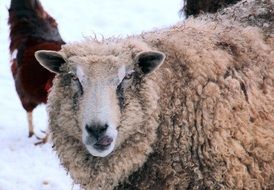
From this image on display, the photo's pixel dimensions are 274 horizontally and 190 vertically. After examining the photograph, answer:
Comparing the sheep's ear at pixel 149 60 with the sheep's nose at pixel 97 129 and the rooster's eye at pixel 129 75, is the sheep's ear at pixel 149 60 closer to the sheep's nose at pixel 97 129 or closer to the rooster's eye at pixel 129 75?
the rooster's eye at pixel 129 75

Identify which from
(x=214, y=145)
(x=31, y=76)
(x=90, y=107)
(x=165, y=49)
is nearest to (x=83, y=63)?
(x=90, y=107)

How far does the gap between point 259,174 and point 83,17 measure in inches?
257

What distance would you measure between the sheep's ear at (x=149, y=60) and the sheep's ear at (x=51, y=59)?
1.53ft

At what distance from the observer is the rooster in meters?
6.14

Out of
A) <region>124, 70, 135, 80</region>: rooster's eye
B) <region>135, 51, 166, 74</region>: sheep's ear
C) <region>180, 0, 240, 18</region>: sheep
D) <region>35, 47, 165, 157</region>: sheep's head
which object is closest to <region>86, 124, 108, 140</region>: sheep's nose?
<region>35, 47, 165, 157</region>: sheep's head

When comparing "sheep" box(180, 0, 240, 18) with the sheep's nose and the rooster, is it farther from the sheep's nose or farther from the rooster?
the sheep's nose

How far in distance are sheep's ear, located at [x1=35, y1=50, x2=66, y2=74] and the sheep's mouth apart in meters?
0.60

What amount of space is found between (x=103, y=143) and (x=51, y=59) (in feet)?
2.20

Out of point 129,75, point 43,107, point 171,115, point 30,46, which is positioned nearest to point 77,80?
point 129,75

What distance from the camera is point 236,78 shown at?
3586 millimetres

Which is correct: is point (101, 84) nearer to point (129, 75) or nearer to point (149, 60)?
point (129, 75)

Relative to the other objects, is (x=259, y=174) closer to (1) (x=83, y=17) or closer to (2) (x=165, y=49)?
(2) (x=165, y=49)

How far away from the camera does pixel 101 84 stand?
323cm

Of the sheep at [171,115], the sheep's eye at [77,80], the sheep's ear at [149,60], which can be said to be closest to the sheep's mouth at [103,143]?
the sheep at [171,115]
